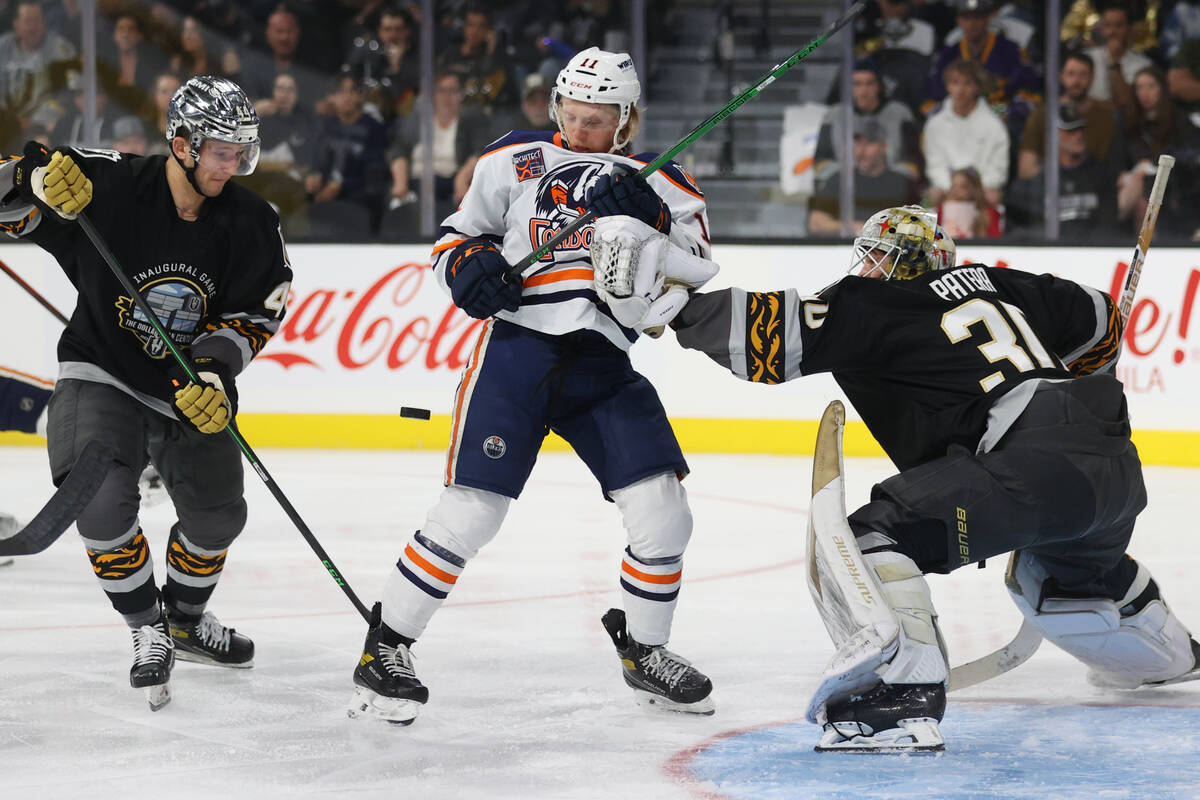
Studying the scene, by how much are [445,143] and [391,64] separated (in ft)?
1.60

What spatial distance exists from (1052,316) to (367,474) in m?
3.91

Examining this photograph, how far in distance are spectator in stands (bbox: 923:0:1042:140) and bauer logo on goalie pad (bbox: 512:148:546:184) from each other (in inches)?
186

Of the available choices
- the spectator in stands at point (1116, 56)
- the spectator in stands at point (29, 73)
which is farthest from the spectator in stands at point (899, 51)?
the spectator in stands at point (29, 73)

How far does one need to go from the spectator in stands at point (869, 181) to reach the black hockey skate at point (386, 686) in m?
4.87

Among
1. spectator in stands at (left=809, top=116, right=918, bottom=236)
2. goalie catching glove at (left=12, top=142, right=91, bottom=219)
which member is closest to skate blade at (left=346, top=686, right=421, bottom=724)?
goalie catching glove at (left=12, top=142, right=91, bottom=219)

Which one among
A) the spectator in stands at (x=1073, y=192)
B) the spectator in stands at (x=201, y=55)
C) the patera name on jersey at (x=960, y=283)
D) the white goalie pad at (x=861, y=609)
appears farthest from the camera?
the spectator in stands at (x=201, y=55)

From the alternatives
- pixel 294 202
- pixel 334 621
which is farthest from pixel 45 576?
pixel 294 202

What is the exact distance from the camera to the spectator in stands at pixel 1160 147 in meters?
7.20

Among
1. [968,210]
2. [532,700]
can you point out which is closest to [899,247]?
[532,700]

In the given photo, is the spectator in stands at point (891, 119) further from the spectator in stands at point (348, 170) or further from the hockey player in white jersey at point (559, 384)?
the hockey player in white jersey at point (559, 384)

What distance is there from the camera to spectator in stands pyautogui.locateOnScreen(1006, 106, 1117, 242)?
7195mm

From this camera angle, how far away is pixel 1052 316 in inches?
114

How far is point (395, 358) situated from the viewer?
713 cm

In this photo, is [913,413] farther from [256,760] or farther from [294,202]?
[294,202]
